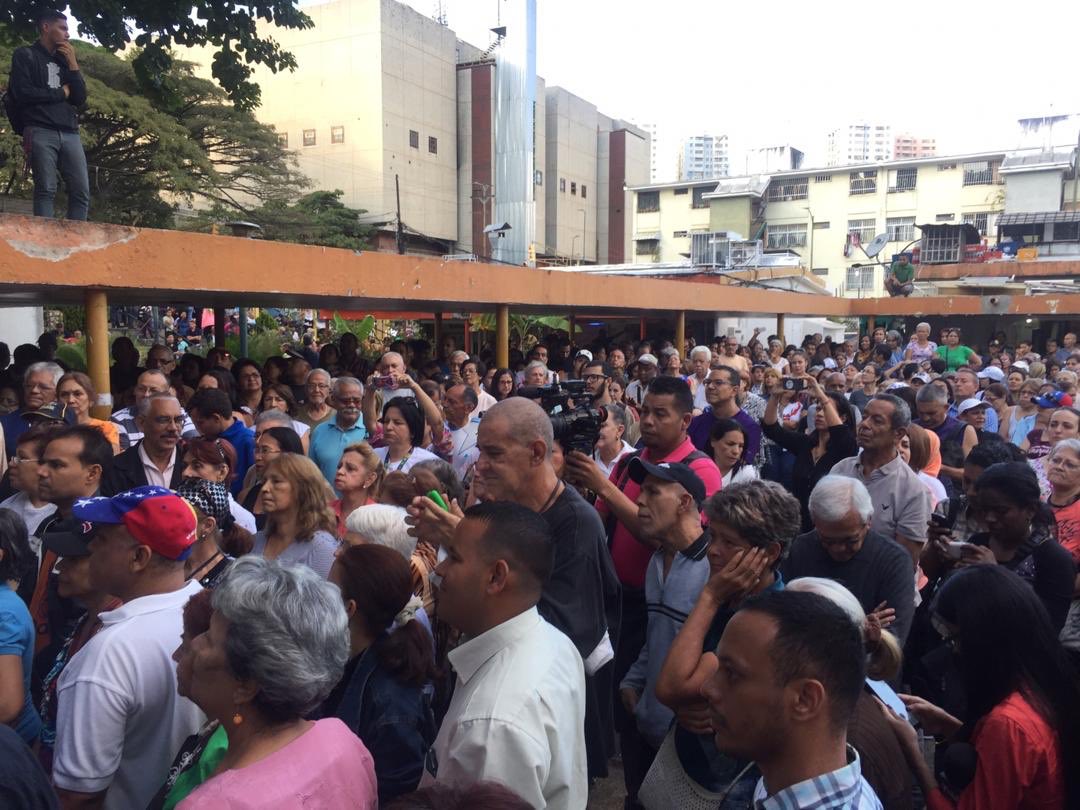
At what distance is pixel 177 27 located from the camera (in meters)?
10.8

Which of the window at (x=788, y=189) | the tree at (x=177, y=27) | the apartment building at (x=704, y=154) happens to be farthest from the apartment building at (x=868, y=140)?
the tree at (x=177, y=27)

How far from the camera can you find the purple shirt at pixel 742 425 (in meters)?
5.45

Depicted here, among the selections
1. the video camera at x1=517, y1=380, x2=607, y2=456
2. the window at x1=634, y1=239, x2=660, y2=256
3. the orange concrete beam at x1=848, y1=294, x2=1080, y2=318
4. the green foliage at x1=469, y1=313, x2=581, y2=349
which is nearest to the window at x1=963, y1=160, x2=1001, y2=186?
the window at x1=634, y1=239, x2=660, y2=256

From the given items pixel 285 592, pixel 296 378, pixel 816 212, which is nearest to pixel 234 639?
pixel 285 592

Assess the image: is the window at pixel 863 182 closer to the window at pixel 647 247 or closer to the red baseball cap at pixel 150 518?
the window at pixel 647 247

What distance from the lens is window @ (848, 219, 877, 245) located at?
50362mm

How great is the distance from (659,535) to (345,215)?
1543 inches

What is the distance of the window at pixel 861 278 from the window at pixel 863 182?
5.03 meters

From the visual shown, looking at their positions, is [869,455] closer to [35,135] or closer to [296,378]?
[296,378]

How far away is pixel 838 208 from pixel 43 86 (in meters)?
52.4

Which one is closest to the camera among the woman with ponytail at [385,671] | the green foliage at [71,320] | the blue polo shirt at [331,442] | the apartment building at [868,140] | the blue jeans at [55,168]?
the woman with ponytail at [385,671]

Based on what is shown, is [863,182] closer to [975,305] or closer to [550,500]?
[975,305]

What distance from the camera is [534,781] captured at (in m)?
1.76

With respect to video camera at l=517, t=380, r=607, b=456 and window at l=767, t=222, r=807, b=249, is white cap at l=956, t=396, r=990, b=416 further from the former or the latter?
window at l=767, t=222, r=807, b=249
